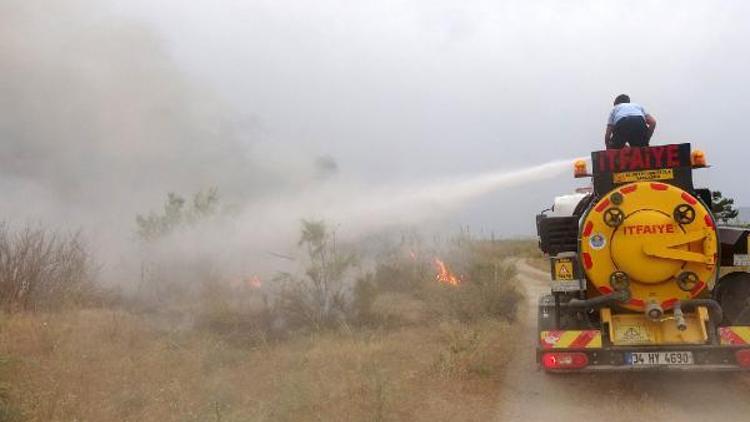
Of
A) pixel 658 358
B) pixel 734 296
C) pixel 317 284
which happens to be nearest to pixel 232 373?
pixel 317 284

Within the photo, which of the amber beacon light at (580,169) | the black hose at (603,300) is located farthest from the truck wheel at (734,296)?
the amber beacon light at (580,169)

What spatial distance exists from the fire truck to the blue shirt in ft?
2.34

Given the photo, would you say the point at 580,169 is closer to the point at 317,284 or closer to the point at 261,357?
the point at 261,357

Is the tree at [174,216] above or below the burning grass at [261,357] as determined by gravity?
above

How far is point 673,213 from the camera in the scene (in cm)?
583

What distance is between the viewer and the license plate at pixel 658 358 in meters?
5.61


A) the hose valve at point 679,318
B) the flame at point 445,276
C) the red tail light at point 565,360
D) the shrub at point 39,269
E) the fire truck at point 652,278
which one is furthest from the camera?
the flame at point 445,276

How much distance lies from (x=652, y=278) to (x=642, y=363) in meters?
0.80

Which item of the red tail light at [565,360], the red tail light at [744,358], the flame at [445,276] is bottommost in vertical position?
the red tail light at [565,360]

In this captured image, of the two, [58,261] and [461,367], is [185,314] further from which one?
[461,367]

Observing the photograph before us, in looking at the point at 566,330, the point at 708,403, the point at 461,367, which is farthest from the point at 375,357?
the point at 708,403

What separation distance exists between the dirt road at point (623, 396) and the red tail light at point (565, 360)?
431 millimetres

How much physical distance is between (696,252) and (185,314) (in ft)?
23.4

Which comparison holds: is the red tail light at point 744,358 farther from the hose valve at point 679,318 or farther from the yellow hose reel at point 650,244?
the yellow hose reel at point 650,244
